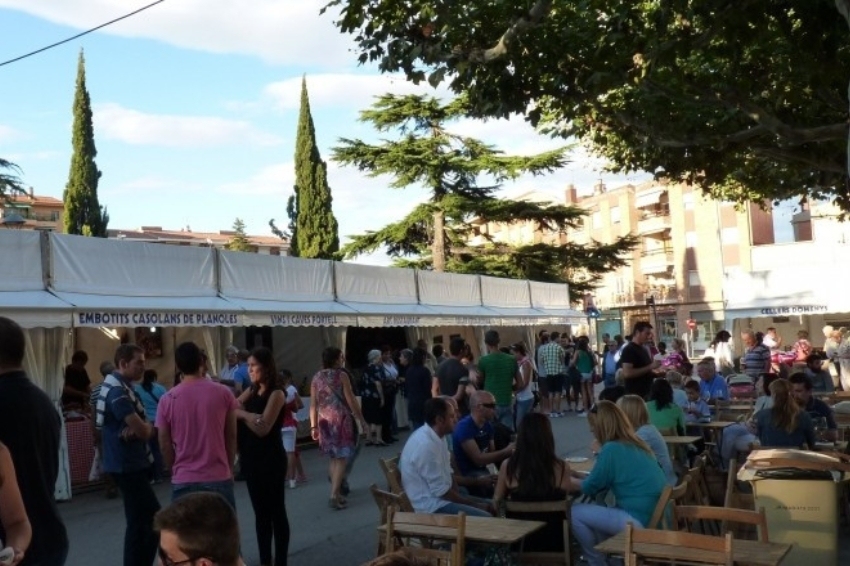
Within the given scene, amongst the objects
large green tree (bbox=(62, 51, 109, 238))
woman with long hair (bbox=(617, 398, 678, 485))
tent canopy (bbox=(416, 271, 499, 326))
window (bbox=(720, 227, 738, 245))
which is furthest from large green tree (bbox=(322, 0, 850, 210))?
window (bbox=(720, 227, 738, 245))

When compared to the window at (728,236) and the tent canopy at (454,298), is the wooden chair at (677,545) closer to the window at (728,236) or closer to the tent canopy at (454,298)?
the tent canopy at (454,298)

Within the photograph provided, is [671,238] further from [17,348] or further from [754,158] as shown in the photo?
[17,348]

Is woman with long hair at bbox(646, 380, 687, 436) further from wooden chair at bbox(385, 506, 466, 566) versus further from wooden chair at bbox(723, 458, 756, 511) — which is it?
wooden chair at bbox(385, 506, 466, 566)

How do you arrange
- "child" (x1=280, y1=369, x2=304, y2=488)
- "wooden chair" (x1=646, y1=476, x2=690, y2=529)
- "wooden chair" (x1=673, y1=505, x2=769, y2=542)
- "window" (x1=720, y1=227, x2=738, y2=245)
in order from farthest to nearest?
"window" (x1=720, y1=227, x2=738, y2=245) → "child" (x1=280, y1=369, x2=304, y2=488) → "wooden chair" (x1=646, y1=476, x2=690, y2=529) → "wooden chair" (x1=673, y1=505, x2=769, y2=542)

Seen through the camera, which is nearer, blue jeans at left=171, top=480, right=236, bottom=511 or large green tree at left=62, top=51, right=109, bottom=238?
blue jeans at left=171, top=480, right=236, bottom=511

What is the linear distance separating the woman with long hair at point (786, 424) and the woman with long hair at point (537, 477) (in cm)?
288

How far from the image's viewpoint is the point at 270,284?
52.1 ft

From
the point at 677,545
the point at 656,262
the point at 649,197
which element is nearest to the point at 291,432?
the point at 677,545

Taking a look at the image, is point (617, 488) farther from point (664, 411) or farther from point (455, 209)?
point (455, 209)

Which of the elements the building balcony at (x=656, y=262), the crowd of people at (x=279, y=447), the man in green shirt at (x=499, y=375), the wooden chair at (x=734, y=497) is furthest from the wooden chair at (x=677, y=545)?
the building balcony at (x=656, y=262)

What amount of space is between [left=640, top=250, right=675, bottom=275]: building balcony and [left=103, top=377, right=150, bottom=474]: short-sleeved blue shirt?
198ft

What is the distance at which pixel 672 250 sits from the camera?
64.2 metres

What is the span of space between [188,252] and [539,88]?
→ 6.22 m

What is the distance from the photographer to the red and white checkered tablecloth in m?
12.1
